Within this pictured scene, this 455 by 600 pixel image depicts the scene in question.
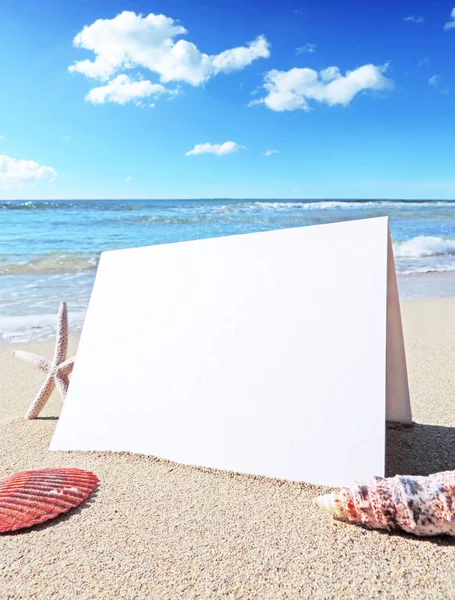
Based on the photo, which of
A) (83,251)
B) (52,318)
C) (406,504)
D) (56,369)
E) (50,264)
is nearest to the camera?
(406,504)

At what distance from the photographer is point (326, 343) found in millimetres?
1990

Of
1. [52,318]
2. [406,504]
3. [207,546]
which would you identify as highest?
[406,504]

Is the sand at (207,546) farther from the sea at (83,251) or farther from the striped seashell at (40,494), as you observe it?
the sea at (83,251)

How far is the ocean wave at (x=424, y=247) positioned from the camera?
12.8 meters

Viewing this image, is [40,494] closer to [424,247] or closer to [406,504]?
[406,504]

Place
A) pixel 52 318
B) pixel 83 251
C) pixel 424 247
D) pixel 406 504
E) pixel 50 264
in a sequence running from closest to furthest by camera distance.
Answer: pixel 406 504, pixel 52 318, pixel 50 264, pixel 83 251, pixel 424 247

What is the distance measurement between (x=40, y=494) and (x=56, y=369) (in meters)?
1.20

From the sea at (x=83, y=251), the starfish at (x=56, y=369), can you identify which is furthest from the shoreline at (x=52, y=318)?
the starfish at (x=56, y=369)

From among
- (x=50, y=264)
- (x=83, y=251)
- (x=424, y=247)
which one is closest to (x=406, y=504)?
(x=50, y=264)

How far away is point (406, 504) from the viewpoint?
1.59 m

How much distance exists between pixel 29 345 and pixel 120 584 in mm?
4052

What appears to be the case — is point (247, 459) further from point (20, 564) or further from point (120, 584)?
point (20, 564)

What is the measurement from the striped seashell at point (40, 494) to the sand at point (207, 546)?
0.13ft

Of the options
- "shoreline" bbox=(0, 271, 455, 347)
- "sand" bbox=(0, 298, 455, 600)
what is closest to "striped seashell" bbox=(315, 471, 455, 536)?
"sand" bbox=(0, 298, 455, 600)
